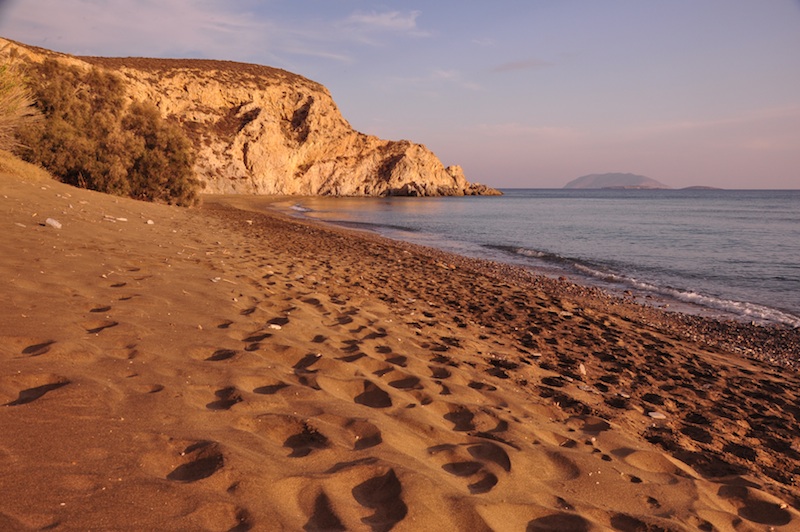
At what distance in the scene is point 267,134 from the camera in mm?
60812

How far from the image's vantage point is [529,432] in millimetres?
3389

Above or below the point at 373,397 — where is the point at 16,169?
above

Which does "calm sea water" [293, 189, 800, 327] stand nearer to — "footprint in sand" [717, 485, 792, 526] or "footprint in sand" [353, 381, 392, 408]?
"footprint in sand" [717, 485, 792, 526]

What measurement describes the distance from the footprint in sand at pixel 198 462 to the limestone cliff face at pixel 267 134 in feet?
154

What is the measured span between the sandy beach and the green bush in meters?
10.8

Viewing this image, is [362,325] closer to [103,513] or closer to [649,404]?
[649,404]

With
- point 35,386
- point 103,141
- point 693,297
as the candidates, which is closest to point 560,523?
point 35,386

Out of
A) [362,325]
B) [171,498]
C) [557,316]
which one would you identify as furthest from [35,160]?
[171,498]

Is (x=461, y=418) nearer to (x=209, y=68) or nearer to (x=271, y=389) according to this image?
(x=271, y=389)

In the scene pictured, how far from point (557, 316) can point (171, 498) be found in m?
6.77

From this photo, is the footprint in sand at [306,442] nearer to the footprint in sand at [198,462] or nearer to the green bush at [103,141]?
the footprint in sand at [198,462]

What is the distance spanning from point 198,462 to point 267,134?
2488 inches

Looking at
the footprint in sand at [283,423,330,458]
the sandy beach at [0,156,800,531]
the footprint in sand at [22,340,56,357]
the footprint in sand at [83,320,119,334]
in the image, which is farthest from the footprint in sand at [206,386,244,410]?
the footprint in sand at [83,320,119,334]

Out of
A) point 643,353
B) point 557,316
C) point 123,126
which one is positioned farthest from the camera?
point 123,126
